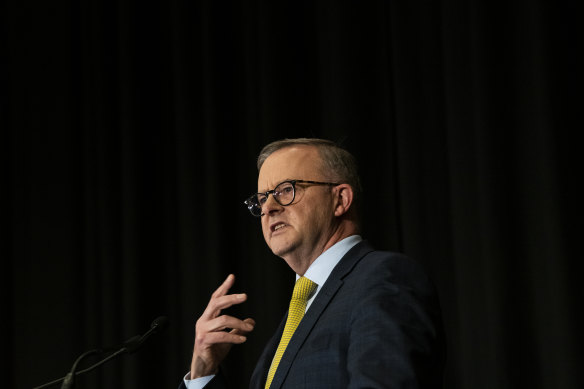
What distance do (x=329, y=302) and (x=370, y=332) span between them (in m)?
0.29

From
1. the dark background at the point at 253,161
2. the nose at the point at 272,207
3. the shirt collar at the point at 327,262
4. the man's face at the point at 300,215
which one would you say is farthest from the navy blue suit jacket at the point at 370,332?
the dark background at the point at 253,161

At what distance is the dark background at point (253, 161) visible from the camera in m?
2.57

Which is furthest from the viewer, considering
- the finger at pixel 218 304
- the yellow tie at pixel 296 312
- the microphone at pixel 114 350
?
the yellow tie at pixel 296 312

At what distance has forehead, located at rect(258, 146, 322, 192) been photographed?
7.13ft

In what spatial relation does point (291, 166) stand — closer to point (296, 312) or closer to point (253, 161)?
point (296, 312)

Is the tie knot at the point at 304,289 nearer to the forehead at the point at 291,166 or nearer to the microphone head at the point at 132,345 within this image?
the forehead at the point at 291,166

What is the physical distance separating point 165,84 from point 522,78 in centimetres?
213

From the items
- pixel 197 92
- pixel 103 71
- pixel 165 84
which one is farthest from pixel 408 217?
pixel 103 71

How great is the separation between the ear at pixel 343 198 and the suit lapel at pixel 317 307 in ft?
0.72

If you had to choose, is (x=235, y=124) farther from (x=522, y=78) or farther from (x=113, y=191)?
(x=522, y=78)

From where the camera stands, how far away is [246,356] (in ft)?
11.3

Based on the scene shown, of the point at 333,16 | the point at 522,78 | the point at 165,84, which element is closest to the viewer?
the point at 522,78

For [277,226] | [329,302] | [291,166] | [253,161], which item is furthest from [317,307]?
[253,161]

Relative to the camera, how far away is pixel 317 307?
1.84 m
